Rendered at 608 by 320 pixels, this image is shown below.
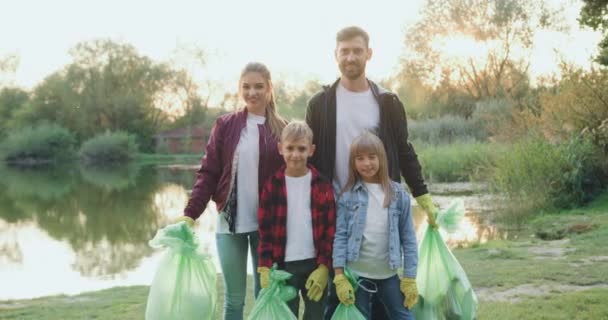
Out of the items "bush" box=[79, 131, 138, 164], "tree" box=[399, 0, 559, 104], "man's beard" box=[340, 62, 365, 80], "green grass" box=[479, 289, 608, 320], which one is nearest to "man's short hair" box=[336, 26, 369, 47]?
"man's beard" box=[340, 62, 365, 80]

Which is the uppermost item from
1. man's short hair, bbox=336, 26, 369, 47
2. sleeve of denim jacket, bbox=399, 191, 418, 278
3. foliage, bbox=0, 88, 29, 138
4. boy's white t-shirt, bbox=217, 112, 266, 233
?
foliage, bbox=0, 88, 29, 138

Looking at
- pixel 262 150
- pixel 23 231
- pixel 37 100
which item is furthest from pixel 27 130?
pixel 262 150

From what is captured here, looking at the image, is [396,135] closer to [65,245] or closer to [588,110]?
[588,110]

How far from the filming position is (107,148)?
39.0 meters

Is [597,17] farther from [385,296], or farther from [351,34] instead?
[385,296]

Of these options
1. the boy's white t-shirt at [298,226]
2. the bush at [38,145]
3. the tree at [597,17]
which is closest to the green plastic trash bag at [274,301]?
the boy's white t-shirt at [298,226]

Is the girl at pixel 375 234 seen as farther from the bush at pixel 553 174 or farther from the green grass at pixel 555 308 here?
the bush at pixel 553 174

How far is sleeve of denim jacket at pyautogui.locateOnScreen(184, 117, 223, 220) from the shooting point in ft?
9.68

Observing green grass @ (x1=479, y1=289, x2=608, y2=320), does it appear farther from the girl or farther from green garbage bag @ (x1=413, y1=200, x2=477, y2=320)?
the girl

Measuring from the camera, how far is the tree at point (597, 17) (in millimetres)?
7730

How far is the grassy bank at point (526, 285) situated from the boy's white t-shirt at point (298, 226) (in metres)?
1.77

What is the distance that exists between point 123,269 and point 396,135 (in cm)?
642

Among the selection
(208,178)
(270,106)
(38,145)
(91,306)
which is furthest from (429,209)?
(38,145)

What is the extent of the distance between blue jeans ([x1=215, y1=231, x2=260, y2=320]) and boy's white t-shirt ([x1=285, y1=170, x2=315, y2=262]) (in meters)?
0.24
